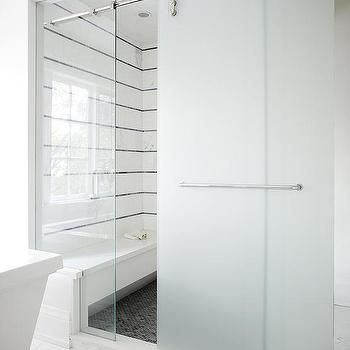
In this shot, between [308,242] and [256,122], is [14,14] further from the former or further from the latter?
[308,242]

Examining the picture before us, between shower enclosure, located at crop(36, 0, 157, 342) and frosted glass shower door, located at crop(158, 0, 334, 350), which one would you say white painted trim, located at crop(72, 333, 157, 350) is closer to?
shower enclosure, located at crop(36, 0, 157, 342)

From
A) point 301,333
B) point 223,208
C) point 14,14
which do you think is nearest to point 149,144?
point 14,14

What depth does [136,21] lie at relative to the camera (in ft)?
10.9

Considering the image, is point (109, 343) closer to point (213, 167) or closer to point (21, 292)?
point (21, 292)

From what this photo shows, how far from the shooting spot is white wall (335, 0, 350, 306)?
173 centimetres

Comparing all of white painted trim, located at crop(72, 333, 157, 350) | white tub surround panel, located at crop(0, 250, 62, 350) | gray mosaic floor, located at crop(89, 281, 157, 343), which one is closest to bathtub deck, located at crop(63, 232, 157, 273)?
gray mosaic floor, located at crop(89, 281, 157, 343)

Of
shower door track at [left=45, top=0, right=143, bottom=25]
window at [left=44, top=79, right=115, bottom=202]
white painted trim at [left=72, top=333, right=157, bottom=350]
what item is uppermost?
shower door track at [left=45, top=0, right=143, bottom=25]

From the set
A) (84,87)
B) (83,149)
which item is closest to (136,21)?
(84,87)

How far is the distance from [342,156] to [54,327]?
84.2 inches

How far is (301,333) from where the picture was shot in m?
1.81

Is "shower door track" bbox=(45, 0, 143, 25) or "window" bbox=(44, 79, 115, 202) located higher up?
"shower door track" bbox=(45, 0, 143, 25)

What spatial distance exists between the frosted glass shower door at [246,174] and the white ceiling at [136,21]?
0.81m

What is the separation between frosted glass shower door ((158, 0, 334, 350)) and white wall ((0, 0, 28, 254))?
1.12 m

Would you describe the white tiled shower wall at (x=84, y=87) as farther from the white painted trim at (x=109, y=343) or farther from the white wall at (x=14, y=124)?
the white painted trim at (x=109, y=343)
